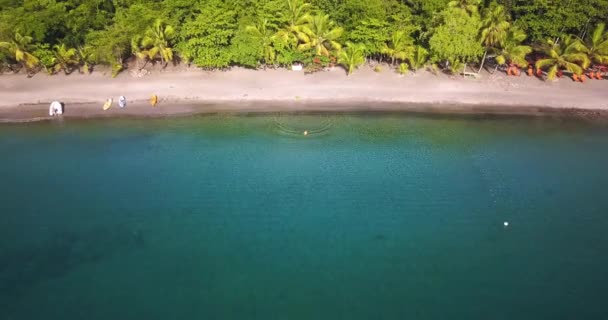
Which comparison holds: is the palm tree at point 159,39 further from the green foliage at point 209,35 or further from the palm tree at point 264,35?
the palm tree at point 264,35

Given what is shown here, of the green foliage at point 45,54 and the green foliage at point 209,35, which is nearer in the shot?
the green foliage at point 209,35

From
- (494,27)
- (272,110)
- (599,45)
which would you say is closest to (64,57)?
(272,110)

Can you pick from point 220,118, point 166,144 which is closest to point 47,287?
point 166,144

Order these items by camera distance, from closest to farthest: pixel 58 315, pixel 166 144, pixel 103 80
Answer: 1. pixel 58 315
2. pixel 166 144
3. pixel 103 80

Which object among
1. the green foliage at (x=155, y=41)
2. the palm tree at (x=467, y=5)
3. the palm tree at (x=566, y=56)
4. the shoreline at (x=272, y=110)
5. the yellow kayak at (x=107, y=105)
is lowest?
the shoreline at (x=272, y=110)

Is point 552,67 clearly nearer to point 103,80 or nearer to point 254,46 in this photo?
point 254,46

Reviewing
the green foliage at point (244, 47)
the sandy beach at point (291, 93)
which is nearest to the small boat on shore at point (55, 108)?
the sandy beach at point (291, 93)
